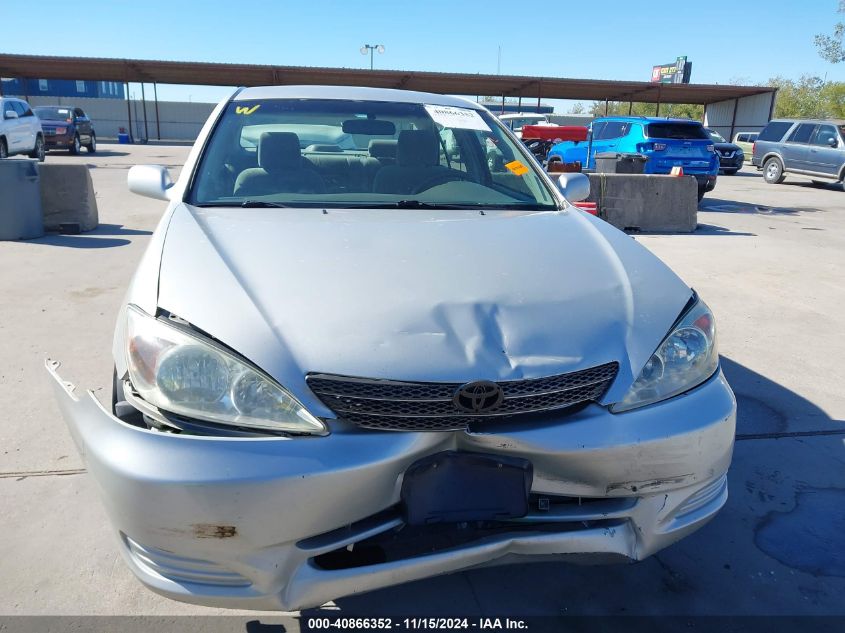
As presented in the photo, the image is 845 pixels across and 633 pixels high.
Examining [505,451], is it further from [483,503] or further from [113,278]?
[113,278]

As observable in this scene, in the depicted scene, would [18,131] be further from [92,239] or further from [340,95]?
[340,95]

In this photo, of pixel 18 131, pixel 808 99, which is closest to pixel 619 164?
pixel 18 131

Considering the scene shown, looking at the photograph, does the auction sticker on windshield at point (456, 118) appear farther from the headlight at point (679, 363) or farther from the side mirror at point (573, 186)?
the headlight at point (679, 363)

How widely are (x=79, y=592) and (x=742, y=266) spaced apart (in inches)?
288

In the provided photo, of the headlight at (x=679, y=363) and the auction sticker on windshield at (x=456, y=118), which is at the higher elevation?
the auction sticker on windshield at (x=456, y=118)

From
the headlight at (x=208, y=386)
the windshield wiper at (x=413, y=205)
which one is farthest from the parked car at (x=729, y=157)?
the headlight at (x=208, y=386)

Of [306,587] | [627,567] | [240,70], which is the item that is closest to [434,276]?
[306,587]

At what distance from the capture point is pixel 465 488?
1.75 metres

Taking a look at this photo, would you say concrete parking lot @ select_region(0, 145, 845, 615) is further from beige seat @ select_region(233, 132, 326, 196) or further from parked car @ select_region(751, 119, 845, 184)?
parked car @ select_region(751, 119, 845, 184)

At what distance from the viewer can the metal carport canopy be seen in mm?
30000

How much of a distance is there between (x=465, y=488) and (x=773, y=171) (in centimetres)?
2068

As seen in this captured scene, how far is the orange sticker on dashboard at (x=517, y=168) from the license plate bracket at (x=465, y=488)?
194 centimetres

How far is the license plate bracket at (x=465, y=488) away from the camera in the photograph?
67.6 inches

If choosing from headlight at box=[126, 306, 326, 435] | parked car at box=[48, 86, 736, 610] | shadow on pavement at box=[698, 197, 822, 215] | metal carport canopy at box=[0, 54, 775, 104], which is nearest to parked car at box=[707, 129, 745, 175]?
shadow on pavement at box=[698, 197, 822, 215]
